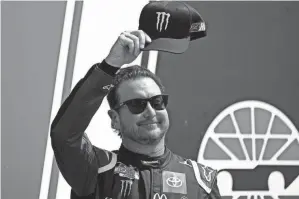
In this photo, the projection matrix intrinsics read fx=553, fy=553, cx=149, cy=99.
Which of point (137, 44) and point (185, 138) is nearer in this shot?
point (137, 44)

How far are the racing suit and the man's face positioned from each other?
0.07 meters

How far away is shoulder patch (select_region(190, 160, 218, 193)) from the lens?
64.6 inches

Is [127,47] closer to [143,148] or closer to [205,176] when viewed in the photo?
[143,148]

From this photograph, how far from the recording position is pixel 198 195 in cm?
162

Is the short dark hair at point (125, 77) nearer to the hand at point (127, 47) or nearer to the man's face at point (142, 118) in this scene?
the man's face at point (142, 118)

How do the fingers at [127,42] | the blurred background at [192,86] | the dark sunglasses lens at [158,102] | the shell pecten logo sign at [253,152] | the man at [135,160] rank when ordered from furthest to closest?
the shell pecten logo sign at [253,152] < the blurred background at [192,86] < the dark sunglasses lens at [158,102] < the man at [135,160] < the fingers at [127,42]

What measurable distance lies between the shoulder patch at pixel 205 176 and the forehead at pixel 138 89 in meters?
0.27

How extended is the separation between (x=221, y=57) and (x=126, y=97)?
74 centimetres

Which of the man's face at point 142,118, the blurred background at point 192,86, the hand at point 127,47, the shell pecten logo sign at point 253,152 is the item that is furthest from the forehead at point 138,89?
the shell pecten logo sign at point 253,152

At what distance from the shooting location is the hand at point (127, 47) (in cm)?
135

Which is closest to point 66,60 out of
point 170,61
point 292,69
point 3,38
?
point 3,38

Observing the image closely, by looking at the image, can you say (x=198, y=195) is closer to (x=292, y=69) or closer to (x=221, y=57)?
(x=221, y=57)

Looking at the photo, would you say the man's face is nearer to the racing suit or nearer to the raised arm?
the racing suit

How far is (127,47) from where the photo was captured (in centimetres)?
138
